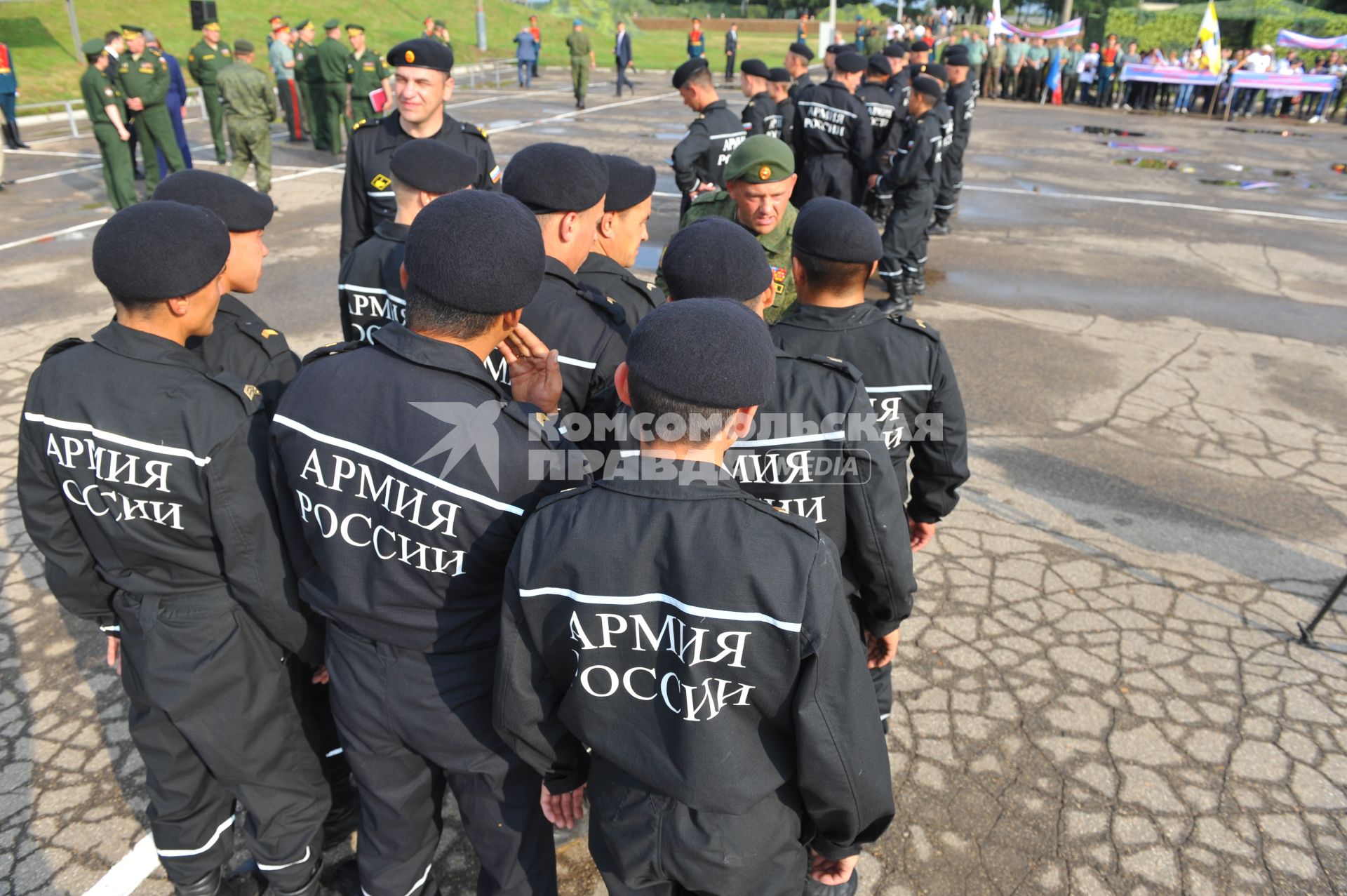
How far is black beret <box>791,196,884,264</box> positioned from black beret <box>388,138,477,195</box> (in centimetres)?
150

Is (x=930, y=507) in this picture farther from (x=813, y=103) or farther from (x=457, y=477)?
A: (x=813, y=103)

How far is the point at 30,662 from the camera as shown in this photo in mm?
3836

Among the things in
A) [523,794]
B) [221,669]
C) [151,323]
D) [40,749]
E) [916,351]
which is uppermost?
[151,323]

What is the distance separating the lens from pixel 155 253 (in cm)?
232

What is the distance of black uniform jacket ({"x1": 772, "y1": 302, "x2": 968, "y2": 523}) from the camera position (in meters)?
2.92

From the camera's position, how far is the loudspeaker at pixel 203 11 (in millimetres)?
15383

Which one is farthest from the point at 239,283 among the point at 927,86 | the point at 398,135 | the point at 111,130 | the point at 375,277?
the point at 111,130

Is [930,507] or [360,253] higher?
[360,253]

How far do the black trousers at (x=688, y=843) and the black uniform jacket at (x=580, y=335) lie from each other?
50.1 inches

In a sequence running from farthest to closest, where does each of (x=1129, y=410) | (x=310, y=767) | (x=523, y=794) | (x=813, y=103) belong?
(x=813, y=103), (x=1129, y=410), (x=310, y=767), (x=523, y=794)

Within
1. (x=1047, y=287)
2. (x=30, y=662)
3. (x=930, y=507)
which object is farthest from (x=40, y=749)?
(x=1047, y=287)

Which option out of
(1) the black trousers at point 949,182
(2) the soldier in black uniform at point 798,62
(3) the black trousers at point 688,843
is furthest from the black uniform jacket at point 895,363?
(2) the soldier in black uniform at point 798,62

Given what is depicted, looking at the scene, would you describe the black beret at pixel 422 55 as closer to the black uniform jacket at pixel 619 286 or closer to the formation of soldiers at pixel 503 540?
the formation of soldiers at pixel 503 540

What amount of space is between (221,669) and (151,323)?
0.98 meters
